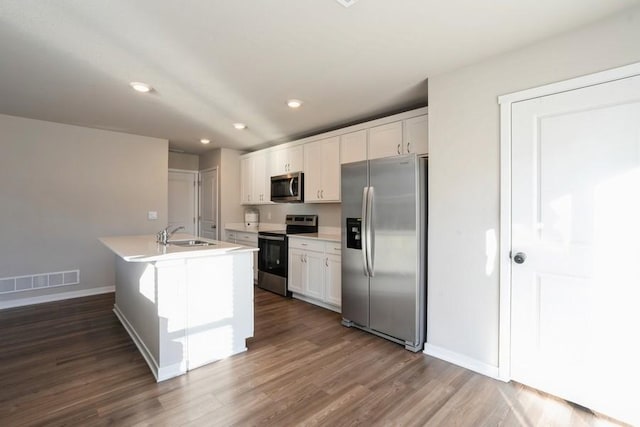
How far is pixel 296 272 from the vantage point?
4219mm

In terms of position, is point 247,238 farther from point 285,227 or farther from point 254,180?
point 254,180

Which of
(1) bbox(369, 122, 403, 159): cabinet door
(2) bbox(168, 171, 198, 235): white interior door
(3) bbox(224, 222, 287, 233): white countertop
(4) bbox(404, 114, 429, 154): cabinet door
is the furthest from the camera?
(2) bbox(168, 171, 198, 235): white interior door

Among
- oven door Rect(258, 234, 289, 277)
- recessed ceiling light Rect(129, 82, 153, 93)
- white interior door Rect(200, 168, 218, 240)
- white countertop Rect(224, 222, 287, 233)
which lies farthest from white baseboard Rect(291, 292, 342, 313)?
recessed ceiling light Rect(129, 82, 153, 93)

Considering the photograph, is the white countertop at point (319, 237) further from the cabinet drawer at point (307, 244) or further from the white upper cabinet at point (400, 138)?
the white upper cabinet at point (400, 138)

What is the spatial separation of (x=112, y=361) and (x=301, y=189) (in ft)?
9.50

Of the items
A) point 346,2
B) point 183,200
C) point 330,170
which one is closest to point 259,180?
point 330,170

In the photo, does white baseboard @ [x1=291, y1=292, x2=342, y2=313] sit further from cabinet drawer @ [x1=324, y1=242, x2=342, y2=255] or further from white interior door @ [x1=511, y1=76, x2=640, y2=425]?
white interior door @ [x1=511, y1=76, x2=640, y2=425]

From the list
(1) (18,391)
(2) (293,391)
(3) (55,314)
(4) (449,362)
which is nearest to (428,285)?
(4) (449,362)

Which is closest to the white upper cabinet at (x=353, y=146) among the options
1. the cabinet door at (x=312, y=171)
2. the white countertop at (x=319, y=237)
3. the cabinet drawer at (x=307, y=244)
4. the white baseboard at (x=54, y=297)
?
the cabinet door at (x=312, y=171)

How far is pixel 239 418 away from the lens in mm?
1833

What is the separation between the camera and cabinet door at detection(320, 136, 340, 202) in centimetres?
402

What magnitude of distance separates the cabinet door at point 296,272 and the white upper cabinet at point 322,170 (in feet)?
2.59

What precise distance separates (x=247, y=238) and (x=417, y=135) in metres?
3.17

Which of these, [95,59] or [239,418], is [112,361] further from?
[95,59]
